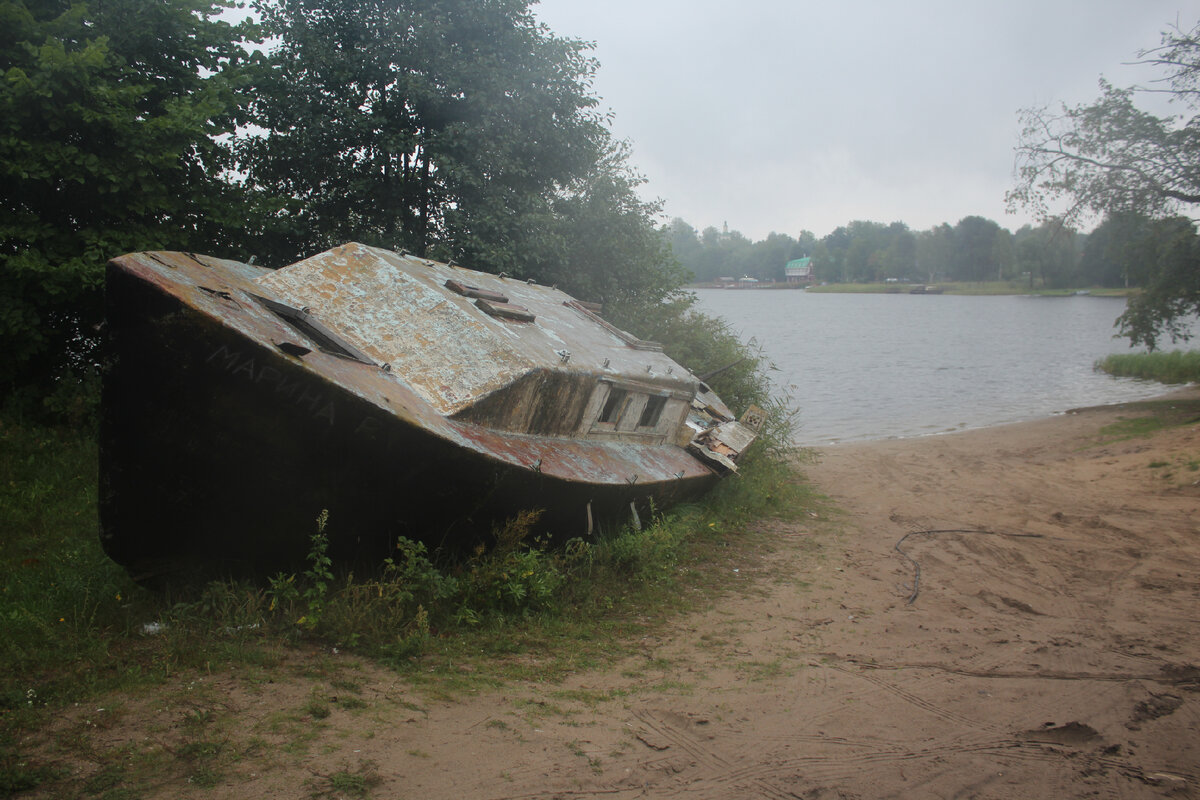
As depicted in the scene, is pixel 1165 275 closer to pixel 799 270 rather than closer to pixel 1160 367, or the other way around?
pixel 1160 367

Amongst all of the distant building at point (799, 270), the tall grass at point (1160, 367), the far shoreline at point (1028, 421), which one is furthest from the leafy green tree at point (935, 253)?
the far shoreline at point (1028, 421)

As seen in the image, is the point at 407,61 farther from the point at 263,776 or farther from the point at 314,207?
the point at 263,776

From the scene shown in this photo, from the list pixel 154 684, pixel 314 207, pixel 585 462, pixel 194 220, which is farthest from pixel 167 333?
pixel 314 207

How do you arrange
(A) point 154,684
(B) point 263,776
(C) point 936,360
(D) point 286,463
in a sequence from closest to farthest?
(B) point 263,776 → (A) point 154,684 → (D) point 286,463 → (C) point 936,360

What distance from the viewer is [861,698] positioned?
5.28 metres

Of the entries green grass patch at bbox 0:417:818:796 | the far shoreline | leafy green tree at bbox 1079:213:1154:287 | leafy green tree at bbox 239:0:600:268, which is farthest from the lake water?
green grass patch at bbox 0:417:818:796

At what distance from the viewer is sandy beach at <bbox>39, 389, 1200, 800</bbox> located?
4.11 m

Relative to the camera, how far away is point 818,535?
9.91m

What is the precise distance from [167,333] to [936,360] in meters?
40.7

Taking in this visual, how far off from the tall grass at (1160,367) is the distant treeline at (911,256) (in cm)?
4143

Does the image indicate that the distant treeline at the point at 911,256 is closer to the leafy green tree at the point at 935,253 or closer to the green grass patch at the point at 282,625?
the leafy green tree at the point at 935,253

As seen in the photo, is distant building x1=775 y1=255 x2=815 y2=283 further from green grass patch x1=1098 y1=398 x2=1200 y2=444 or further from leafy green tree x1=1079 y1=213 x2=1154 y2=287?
green grass patch x1=1098 y1=398 x2=1200 y2=444

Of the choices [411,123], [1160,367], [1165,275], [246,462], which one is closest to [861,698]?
[246,462]

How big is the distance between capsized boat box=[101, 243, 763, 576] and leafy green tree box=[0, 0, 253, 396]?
10.7ft
